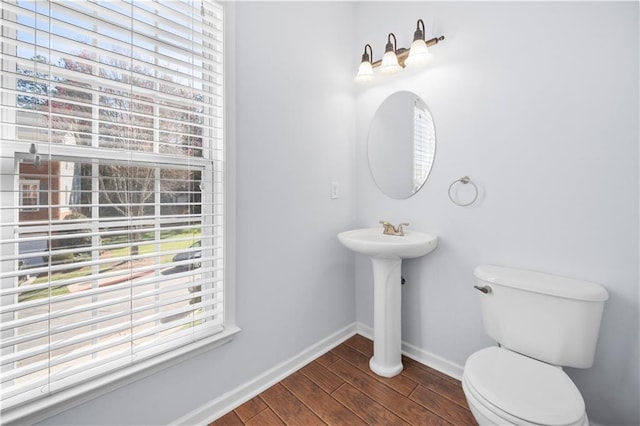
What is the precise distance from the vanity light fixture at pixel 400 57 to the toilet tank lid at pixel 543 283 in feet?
3.96

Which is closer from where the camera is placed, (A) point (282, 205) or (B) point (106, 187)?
(B) point (106, 187)

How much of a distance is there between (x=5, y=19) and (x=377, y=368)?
2.27m

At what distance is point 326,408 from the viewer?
1.49 meters

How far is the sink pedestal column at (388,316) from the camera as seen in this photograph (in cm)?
174

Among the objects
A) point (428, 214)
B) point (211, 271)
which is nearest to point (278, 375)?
point (211, 271)

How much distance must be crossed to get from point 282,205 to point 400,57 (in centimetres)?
119

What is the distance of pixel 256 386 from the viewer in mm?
1596

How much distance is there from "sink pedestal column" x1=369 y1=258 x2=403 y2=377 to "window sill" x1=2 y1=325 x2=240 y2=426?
3.06 feet

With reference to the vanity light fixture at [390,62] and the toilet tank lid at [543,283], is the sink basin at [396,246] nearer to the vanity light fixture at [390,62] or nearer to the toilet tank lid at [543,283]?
the toilet tank lid at [543,283]

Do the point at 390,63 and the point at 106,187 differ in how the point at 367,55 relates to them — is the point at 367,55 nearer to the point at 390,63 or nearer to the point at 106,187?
the point at 390,63

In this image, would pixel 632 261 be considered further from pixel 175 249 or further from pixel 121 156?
pixel 121 156

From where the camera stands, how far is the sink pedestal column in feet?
5.71

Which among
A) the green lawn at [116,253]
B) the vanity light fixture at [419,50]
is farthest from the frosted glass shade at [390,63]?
the green lawn at [116,253]

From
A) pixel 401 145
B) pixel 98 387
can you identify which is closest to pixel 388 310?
pixel 401 145
